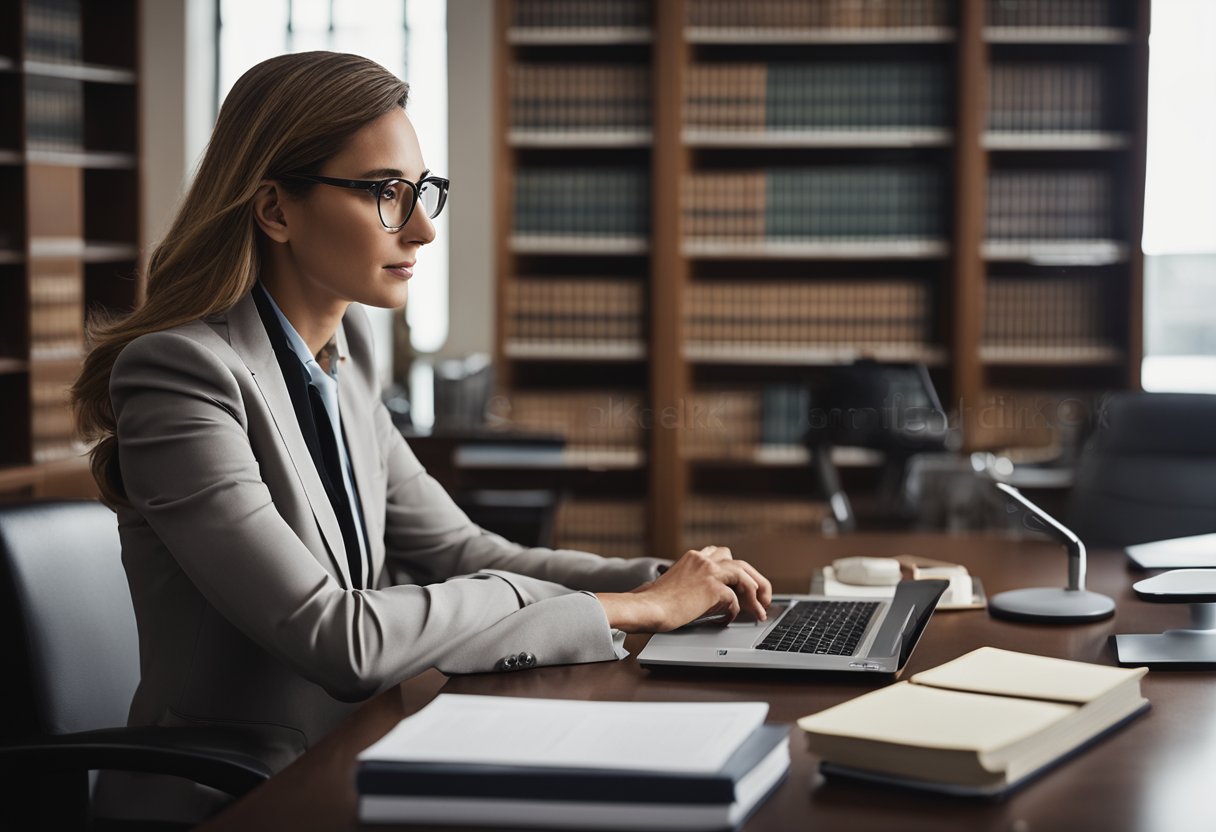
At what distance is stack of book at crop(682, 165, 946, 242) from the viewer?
14.8 ft

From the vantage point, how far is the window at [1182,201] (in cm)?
459

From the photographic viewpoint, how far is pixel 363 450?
5.21 feet

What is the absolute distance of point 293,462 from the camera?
1354 mm

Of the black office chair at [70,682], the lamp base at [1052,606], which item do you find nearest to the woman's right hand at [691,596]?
the lamp base at [1052,606]

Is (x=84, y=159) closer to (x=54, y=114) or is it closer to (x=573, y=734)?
(x=54, y=114)

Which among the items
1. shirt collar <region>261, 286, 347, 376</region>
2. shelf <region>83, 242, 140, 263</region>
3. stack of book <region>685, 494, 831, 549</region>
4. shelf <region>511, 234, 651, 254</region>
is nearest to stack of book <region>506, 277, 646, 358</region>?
shelf <region>511, 234, 651, 254</region>

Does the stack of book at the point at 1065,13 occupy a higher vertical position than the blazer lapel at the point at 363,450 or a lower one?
higher

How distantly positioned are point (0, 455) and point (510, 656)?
3.58 m

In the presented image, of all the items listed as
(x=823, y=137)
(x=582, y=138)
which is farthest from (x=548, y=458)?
(x=823, y=137)

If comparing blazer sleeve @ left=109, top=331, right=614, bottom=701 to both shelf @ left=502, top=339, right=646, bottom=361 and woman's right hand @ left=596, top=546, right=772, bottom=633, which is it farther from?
shelf @ left=502, top=339, right=646, bottom=361

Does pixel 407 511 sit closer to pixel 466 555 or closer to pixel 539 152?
pixel 466 555

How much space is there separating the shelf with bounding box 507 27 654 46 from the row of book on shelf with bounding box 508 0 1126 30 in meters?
0.03

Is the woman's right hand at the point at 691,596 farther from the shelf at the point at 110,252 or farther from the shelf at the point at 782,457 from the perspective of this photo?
the shelf at the point at 110,252

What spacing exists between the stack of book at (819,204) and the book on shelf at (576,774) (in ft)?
12.4
